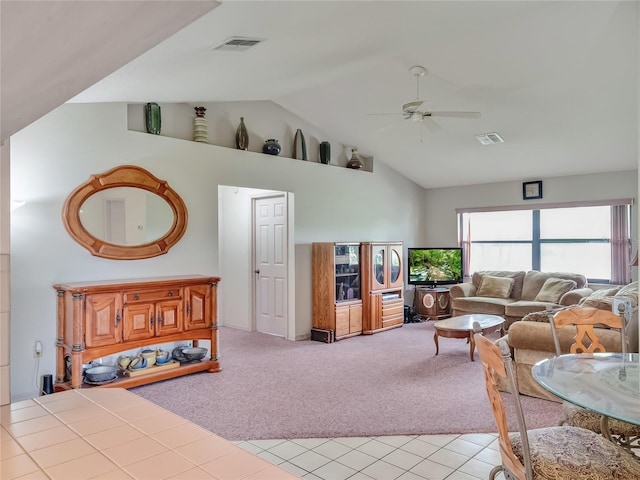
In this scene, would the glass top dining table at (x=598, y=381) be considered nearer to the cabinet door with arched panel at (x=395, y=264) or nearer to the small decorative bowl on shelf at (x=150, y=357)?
the small decorative bowl on shelf at (x=150, y=357)

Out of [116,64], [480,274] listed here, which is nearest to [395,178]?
[480,274]

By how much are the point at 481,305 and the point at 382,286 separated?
4.81 ft

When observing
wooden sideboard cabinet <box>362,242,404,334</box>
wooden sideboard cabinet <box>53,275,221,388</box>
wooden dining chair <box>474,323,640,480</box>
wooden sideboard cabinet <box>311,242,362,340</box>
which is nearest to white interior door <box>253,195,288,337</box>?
wooden sideboard cabinet <box>311,242,362,340</box>

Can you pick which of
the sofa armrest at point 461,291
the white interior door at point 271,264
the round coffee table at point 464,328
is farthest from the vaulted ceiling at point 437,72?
the round coffee table at point 464,328

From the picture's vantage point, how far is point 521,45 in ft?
12.3

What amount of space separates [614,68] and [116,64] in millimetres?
4505

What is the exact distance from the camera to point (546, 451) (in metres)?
1.78

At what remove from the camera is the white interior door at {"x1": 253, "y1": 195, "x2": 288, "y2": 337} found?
609 centimetres

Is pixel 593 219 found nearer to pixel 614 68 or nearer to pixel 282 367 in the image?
pixel 614 68

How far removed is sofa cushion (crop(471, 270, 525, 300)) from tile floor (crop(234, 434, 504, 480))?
13.6 ft

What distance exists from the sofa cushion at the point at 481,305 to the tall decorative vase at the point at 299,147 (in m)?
3.23

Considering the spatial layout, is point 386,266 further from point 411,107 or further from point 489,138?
point 411,107

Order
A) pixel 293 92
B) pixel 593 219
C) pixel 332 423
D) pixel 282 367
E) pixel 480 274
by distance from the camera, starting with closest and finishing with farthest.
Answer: pixel 332 423
pixel 282 367
pixel 293 92
pixel 593 219
pixel 480 274

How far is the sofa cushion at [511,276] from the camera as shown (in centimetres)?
671
